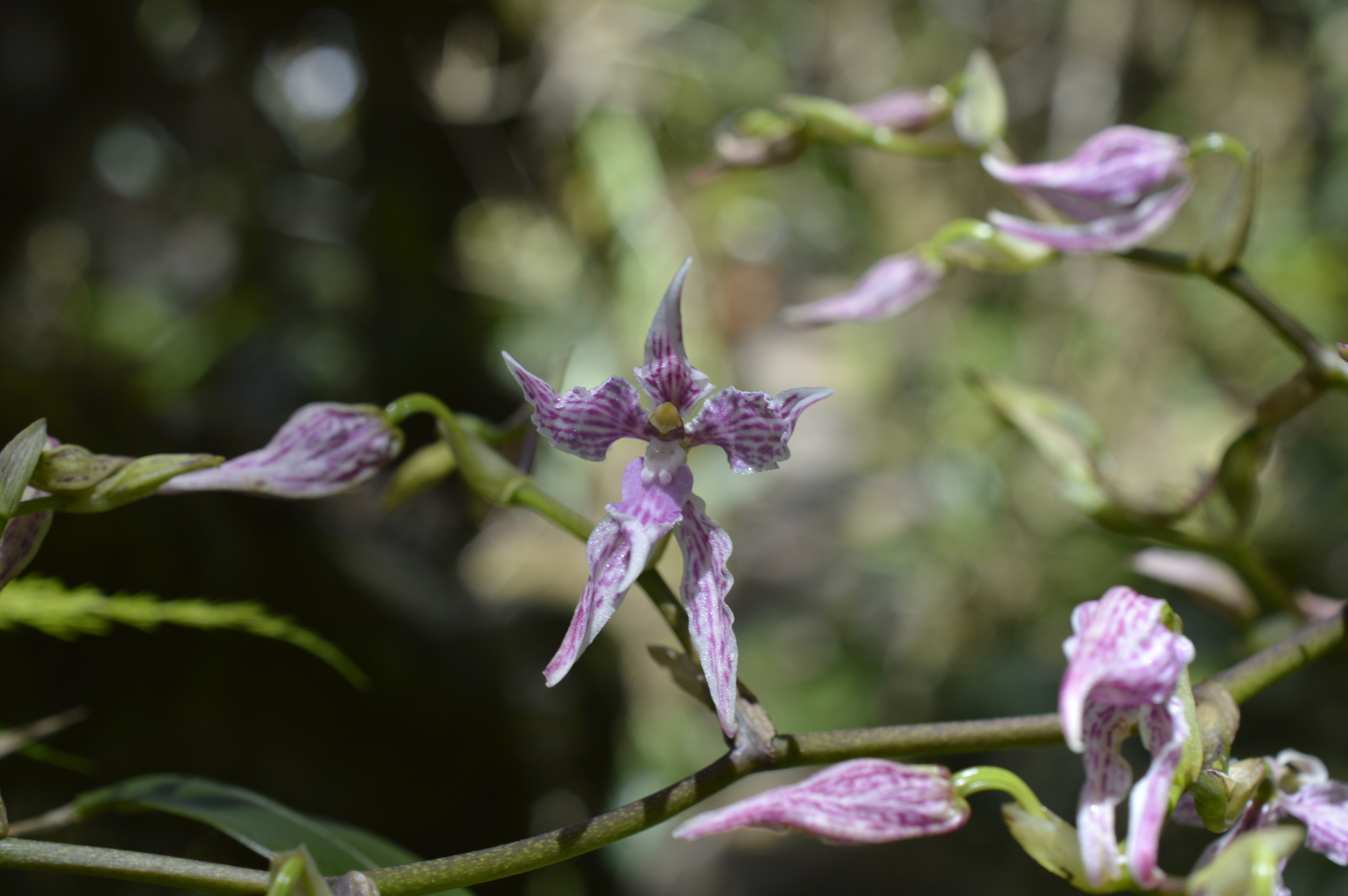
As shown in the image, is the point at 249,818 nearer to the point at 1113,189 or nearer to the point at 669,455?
the point at 669,455

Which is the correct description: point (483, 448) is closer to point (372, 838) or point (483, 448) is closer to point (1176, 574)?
point (372, 838)

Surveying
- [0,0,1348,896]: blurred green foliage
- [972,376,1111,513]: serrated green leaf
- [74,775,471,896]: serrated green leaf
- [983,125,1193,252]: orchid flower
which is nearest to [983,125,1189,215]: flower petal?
[983,125,1193,252]: orchid flower

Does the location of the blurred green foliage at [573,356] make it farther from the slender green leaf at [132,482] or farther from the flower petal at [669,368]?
the flower petal at [669,368]

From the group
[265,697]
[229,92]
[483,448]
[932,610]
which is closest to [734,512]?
[932,610]

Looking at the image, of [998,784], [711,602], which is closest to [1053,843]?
[998,784]

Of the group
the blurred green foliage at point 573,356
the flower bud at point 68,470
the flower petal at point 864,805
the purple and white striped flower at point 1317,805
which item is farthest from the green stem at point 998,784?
the blurred green foliage at point 573,356
